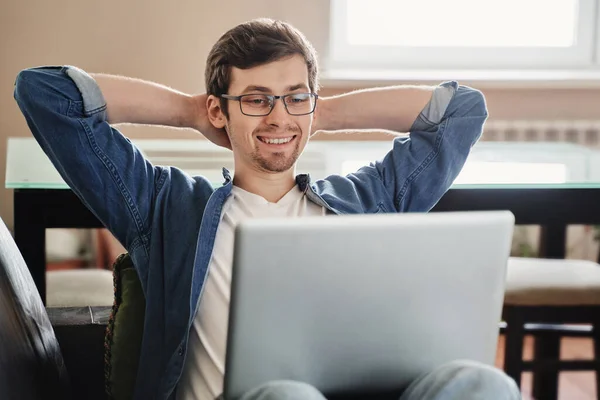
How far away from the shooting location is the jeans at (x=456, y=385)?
3.52 feet

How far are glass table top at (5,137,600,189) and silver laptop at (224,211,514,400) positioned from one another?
2.66 feet

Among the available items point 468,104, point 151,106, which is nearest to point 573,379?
point 468,104

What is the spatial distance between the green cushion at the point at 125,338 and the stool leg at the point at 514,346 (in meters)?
1.06

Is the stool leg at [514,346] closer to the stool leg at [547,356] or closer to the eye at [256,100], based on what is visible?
Answer: the stool leg at [547,356]

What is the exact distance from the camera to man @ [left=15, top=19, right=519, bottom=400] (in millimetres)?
1413

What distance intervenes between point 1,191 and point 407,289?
8.16 feet

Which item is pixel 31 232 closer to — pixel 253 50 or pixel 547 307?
pixel 253 50

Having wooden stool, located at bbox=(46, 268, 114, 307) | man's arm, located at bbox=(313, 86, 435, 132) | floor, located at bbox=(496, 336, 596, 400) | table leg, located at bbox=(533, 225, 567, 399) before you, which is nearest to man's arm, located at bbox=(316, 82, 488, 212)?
man's arm, located at bbox=(313, 86, 435, 132)

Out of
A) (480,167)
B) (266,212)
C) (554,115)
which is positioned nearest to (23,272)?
(266,212)

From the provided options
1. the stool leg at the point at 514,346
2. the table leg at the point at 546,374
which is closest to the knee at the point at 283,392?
the stool leg at the point at 514,346

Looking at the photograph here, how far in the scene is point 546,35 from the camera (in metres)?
3.65

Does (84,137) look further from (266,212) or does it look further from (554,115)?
(554,115)

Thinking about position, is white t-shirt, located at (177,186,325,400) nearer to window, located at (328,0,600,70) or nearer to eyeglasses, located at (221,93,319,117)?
eyeglasses, located at (221,93,319,117)

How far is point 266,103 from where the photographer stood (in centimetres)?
148
